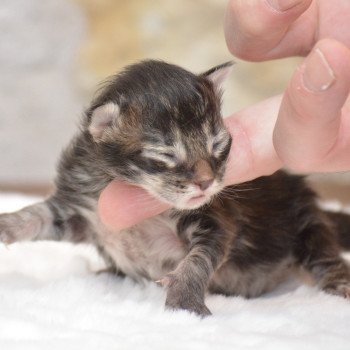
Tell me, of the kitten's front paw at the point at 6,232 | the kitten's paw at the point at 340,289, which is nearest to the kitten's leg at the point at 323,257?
the kitten's paw at the point at 340,289

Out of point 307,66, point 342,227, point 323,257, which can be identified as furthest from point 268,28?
point 342,227

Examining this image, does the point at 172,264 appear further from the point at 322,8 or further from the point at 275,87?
the point at 275,87

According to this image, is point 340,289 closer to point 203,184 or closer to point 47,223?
point 203,184

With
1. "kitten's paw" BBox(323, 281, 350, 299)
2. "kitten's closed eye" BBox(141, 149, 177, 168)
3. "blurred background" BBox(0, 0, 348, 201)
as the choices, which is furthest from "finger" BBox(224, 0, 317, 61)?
"blurred background" BBox(0, 0, 348, 201)

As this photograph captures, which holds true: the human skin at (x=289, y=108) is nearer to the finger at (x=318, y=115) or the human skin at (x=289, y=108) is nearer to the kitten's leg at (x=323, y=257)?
the finger at (x=318, y=115)

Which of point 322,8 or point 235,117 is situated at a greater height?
point 322,8

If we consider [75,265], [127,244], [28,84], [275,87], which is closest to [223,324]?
[127,244]
